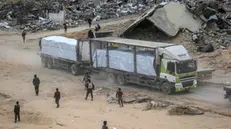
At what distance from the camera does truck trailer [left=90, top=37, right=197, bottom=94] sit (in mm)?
27578

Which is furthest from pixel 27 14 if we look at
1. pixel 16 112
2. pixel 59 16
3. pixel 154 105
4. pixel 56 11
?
pixel 16 112

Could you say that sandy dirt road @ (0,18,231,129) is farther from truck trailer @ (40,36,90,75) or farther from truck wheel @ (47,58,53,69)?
truck wheel @ (47,58,53,69)

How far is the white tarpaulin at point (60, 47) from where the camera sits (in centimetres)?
3484

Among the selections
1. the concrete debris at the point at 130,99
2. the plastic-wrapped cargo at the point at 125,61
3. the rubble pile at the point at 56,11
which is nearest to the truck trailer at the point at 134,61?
the plastic-wrapped cargo at the point at 125,61

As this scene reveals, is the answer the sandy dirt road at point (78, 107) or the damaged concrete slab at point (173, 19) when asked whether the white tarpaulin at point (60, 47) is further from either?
the damaged concrete slab at point (173, 19)

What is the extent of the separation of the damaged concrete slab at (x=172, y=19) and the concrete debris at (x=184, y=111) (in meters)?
16.9

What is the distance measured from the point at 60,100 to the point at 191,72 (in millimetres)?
7652

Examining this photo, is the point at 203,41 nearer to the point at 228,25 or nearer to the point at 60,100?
the point at 228,25

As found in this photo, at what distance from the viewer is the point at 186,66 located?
91.1 ft

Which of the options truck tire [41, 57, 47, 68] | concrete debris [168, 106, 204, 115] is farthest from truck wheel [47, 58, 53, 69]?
concrete debris [168, 106, 204, 115]

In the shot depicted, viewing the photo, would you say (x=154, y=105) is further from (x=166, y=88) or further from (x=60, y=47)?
(x=60, y=47)

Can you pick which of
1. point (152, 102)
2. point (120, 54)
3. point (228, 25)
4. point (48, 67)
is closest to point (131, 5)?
point (228, 25)

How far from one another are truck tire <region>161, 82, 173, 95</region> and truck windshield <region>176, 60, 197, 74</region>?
3.22 ft

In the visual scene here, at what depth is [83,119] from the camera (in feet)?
78.5
